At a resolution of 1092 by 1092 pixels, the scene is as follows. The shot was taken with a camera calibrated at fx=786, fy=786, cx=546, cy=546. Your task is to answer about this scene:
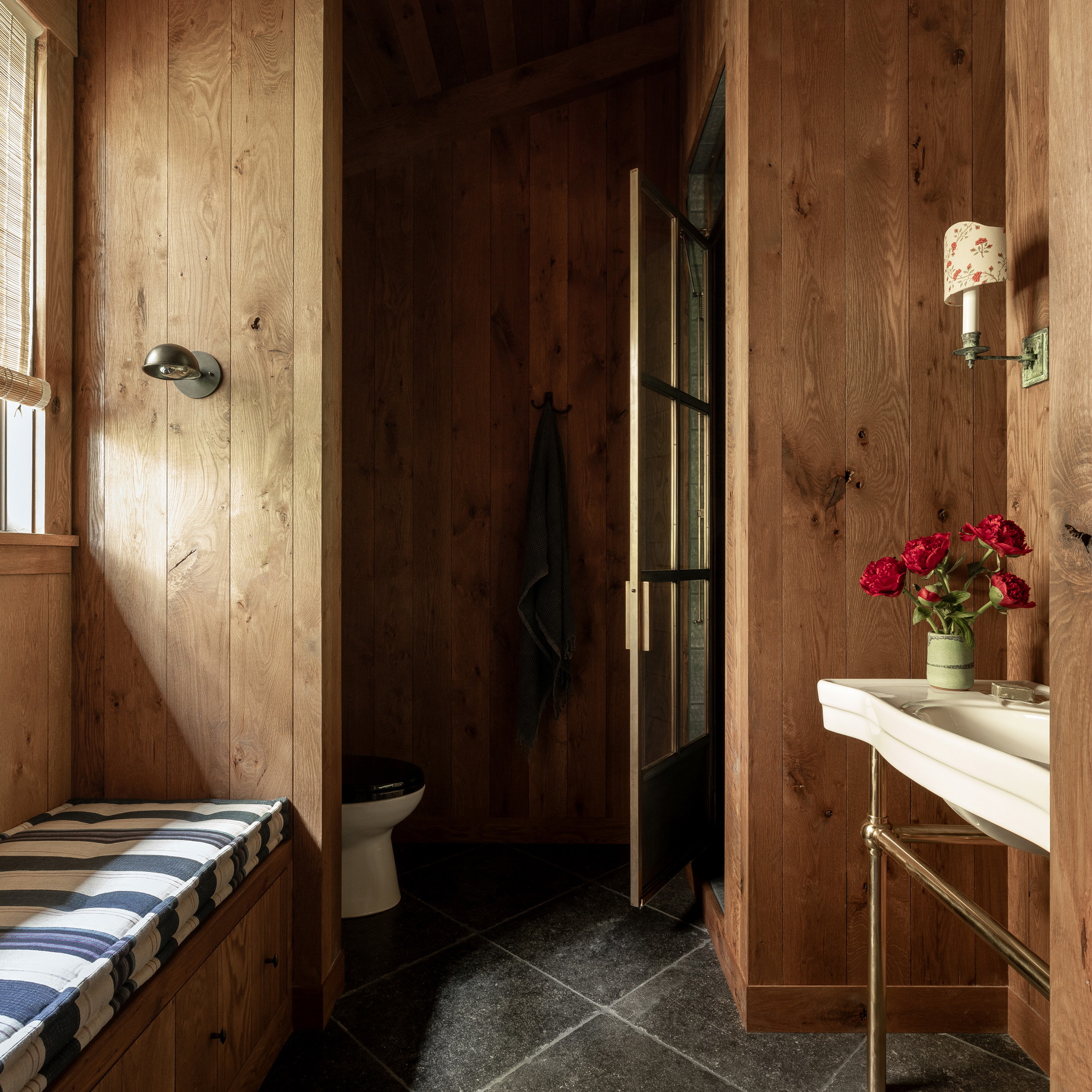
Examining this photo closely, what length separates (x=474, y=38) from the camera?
2.75m

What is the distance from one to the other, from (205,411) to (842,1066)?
2.01 m

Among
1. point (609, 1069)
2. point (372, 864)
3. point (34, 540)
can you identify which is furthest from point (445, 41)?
point (609, 1069)

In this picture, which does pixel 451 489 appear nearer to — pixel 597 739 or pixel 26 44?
pixel 597 739

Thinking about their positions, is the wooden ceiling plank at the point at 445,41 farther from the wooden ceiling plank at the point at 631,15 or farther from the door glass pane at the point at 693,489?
the door glass pane at the point at 693,489

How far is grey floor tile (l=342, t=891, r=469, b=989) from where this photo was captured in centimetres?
204

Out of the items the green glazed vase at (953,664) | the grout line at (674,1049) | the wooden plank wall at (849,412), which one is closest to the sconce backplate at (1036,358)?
the wooden plank wall at (849,412)

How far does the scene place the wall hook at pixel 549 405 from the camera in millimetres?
2945

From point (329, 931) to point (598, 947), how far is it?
75 centimetres

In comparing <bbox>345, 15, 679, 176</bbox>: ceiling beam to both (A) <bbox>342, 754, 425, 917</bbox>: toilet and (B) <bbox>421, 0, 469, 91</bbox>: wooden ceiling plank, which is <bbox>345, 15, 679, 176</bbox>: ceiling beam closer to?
(B) <bbox>421, 0, 469, 91</bbox>: wooden ceiling plank

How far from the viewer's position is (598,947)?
2.16 m

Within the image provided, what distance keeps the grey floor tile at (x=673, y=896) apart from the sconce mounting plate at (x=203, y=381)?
1.93 meters

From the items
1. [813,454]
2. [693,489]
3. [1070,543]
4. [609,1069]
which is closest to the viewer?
[1070,543]

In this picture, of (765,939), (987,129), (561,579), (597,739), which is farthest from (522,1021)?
(987,129)

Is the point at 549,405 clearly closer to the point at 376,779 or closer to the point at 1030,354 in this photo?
the point at 376,779
